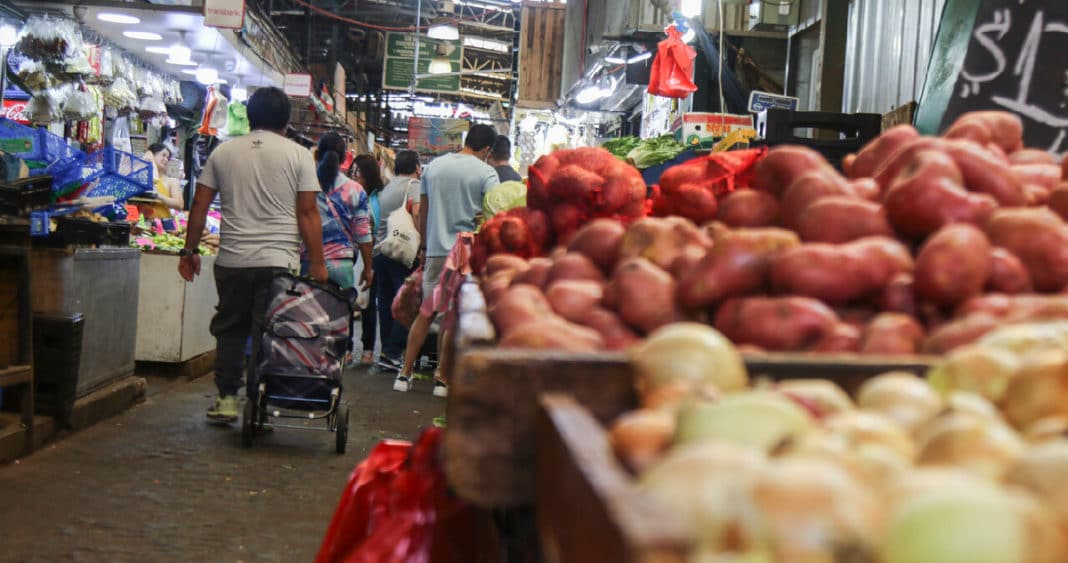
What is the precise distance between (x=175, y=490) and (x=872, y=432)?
416 cm

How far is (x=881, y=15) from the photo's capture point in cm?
646

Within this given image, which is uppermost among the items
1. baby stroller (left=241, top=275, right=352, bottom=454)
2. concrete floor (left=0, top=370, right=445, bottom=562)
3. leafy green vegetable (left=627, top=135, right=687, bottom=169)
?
leafy green vegetable (left=627, top=135, right=687, bottom=169)

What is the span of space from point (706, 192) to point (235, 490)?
3.18m

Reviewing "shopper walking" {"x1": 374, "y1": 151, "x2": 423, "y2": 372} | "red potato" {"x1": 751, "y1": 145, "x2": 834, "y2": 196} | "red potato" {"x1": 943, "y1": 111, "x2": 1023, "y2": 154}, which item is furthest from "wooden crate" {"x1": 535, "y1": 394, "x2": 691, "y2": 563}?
"shopper walking" {"x1": 374, "y1": 151, "x2": 423, "y2": 372}

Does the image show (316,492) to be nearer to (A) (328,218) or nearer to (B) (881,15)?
(A) (328,218)

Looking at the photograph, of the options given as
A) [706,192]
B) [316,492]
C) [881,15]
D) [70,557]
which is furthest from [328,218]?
[706,192]

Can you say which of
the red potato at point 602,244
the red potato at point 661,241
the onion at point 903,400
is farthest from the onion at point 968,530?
the red potato at point 602,244

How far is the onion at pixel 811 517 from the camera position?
75cm

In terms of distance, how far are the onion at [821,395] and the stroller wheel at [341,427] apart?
4499mm

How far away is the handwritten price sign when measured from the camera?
301 centimetres

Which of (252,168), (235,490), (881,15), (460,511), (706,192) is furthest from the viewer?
(881,15)

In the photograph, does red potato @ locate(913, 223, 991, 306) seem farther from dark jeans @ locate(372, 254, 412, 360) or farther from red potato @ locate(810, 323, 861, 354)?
dark jeans @ locate(372, 254, 412, 360)

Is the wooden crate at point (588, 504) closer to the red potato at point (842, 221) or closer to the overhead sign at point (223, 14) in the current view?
the red potato at point (842, 221)

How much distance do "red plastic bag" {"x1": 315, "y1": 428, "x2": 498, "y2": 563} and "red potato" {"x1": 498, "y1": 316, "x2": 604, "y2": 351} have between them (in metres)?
0.47
